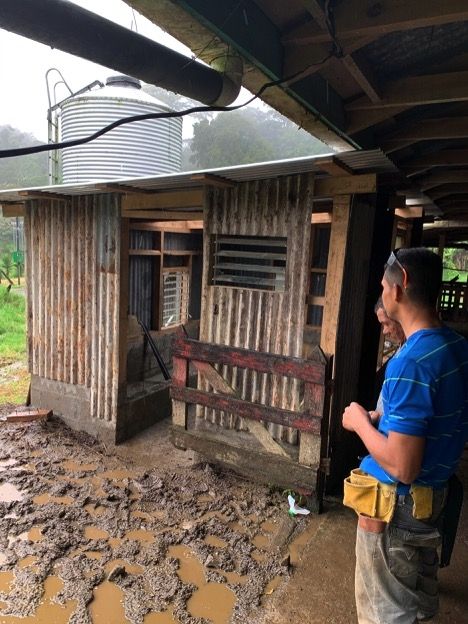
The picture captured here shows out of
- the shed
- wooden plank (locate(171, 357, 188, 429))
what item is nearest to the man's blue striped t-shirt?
the shed

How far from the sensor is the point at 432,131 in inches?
152

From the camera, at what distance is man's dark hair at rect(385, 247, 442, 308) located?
174cm

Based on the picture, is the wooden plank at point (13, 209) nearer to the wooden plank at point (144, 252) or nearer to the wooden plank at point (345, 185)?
the wooden plank at point (144, 252)

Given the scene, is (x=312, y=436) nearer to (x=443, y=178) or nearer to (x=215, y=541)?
(x=215, y=541)

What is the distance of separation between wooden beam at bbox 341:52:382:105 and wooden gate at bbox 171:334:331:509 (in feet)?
7.30

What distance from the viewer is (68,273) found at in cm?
637

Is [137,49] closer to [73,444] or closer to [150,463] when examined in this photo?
Result: [150,463]

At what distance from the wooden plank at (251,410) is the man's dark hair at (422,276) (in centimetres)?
267

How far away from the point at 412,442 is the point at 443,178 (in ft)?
16.1

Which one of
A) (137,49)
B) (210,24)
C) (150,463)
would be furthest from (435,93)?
(150,463)

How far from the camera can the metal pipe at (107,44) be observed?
4.29 feet

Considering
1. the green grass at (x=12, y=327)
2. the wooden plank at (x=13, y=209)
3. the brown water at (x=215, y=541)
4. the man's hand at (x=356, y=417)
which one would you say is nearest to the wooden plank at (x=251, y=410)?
the brown water at (x=215, y=541)

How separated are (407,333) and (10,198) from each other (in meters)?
6.37

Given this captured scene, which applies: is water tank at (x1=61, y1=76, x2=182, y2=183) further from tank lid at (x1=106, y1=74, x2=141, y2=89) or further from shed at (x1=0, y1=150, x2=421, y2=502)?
shed at (x1=0, y1=150, x2=421, y2=502)
